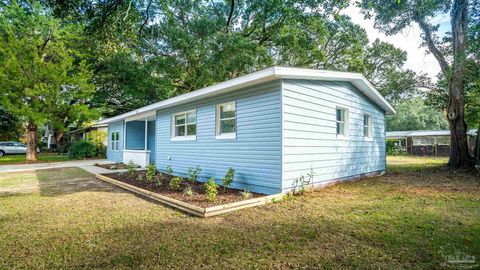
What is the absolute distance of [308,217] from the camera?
460 cm

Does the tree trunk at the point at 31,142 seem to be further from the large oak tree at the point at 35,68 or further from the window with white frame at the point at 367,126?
the window with white frame at the point at 367,126

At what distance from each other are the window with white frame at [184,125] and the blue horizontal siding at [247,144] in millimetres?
272

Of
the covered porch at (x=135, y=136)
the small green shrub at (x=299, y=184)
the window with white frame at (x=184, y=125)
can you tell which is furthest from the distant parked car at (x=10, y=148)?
the small green shrub at (x=299, y=184)

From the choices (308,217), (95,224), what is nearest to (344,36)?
(308,217)

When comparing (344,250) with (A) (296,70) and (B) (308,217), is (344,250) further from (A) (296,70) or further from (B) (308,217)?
(A) (296,70)

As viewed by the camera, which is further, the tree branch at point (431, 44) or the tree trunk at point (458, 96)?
the tree branch at point (431, 44)

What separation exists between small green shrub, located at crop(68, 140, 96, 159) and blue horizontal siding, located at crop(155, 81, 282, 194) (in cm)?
1416

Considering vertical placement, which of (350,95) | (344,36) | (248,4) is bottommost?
(350,95)

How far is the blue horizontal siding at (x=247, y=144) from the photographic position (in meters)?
6.09

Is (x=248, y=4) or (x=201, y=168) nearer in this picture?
(x=201, y=168)

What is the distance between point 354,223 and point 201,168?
521cm

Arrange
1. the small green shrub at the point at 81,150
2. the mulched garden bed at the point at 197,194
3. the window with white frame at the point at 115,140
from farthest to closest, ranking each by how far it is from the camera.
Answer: the small green shrub at the point at 81,150 → the window with white frame at the point at 115,140 → the mulched garden bed at the point at 197,194

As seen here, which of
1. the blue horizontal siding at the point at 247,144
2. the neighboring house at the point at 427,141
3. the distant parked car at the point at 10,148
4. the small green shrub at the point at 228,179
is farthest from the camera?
the distant parked car at the point at 10,148

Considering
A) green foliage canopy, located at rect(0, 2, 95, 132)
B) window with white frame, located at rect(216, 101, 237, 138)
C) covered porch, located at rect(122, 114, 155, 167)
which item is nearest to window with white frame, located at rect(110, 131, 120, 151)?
covered porch, located at rect(122, 114, 155, 167)
